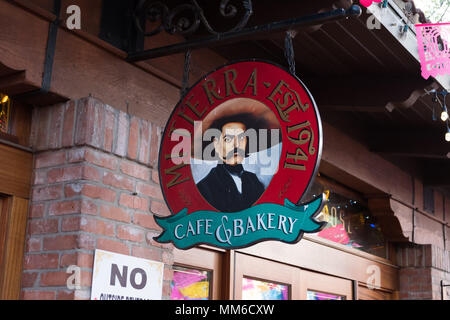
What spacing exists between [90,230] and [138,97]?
0.73 metres

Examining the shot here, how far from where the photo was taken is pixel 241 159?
2305 mm

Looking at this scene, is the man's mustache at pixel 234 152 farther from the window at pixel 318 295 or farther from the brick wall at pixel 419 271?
the brick wall at pixel 419 271

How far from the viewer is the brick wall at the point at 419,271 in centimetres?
559

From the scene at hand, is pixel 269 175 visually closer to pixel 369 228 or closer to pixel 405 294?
pixel 369 228

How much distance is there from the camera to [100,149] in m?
2.63

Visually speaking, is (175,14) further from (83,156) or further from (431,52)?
(431,52)

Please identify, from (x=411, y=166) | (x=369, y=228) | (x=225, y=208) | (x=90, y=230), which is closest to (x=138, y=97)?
(x=90, y=230)

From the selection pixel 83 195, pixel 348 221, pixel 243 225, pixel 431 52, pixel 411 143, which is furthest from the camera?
pixel 348 221

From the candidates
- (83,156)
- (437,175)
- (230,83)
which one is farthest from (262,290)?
(437,175)

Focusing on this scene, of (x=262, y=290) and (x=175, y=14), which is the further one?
(x=262, y=290)

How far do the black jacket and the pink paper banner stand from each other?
149cm

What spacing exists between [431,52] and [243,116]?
150 cm

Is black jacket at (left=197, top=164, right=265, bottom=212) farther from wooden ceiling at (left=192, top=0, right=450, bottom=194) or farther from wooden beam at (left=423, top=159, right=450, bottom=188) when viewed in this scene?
wooden beam at (left=423, top=159, right=450, bottom=188)

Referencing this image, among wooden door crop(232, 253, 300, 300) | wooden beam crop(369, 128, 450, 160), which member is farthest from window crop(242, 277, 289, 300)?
wooden beam crop(369, 128, 450, 160)
